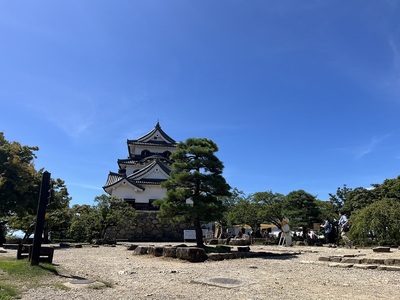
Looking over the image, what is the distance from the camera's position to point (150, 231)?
29219 millimetres

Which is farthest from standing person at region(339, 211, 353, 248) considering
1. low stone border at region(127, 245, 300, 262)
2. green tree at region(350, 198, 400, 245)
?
low stone border at region(127, 245, 300, 262)

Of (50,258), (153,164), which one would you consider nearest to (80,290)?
(50,258)

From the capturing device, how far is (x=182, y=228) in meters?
30.0

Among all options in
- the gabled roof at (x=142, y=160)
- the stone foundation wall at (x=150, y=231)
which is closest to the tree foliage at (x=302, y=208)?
the stone foundation wall at (x=150, y=231)

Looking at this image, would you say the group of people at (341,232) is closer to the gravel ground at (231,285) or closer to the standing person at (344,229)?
the standing person at (344,229)

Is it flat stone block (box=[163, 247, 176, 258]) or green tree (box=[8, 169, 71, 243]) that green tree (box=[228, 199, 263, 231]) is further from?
flat stone block (box=[163, 247, 176, 258])

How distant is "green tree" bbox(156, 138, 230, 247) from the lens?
1375cm

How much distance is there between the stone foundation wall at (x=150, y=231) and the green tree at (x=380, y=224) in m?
16.1

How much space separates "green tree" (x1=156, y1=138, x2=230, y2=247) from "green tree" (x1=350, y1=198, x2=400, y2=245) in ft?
26.9

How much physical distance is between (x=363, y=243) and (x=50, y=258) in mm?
15508

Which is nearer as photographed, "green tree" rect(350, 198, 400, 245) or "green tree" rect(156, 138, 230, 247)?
"green tree" rect(156, 138, 230, 247)

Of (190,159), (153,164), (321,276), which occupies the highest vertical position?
(153,164)

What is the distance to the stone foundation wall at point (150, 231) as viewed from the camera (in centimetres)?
2858

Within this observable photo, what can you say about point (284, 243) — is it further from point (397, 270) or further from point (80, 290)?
point (80, 290)
